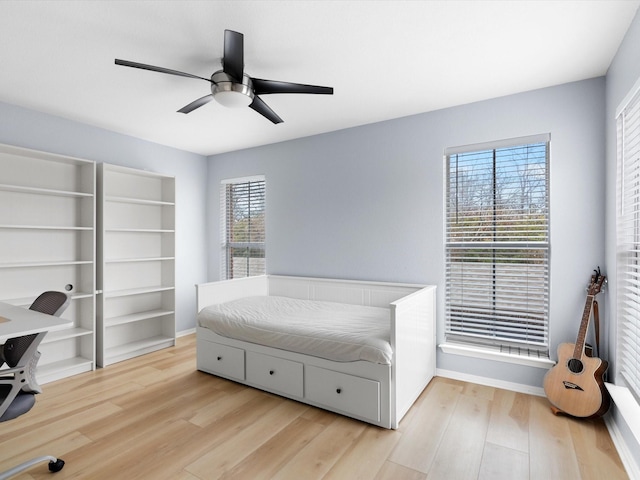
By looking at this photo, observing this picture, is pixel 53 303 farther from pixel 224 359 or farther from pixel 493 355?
pixel 493 355

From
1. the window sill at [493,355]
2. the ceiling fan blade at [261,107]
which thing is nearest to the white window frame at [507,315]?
the window sill at [493,355]

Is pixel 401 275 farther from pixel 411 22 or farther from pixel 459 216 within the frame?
pixel 411 22

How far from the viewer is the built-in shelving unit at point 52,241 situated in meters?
2.88

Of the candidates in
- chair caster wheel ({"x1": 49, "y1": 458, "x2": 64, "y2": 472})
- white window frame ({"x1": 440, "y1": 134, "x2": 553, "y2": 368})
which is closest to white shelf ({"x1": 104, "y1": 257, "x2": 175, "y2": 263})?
chair caster wheel ({"x1": 49, "y1": 458, "x2": 64, "y2": 472})

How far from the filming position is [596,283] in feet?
7.74

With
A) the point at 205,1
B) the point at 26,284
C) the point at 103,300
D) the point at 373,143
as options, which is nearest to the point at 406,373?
the point at 373,143

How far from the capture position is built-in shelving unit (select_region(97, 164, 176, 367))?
335cm

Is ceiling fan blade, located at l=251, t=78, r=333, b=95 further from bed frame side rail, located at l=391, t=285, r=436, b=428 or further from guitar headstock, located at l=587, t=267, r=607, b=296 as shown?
guitar headstock, located at l=587, t=267, r=607, b=296

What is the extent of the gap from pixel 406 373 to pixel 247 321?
1309 millimetres

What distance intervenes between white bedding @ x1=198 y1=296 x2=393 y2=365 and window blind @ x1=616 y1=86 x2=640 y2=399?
1.36 m

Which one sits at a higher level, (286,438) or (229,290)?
(229,290)

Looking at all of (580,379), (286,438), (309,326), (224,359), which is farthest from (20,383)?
(580,379)

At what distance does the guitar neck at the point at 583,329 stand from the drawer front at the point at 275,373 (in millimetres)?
1920

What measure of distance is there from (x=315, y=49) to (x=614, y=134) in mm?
2008
